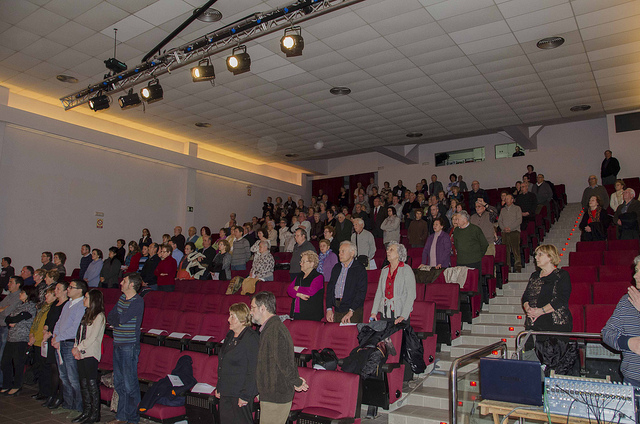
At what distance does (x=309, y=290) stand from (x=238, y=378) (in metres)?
1.64

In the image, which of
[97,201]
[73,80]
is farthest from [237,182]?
[73,80]

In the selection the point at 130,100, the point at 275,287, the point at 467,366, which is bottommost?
the point at 467,366

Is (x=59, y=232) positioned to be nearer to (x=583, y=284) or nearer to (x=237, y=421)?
Answer: (x=237, y=421)

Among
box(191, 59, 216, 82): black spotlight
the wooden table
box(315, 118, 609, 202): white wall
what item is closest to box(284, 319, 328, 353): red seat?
the wooden table

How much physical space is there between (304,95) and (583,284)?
586 centimetres

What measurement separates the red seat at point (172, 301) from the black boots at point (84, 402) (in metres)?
2.09

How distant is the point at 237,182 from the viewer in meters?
14.5

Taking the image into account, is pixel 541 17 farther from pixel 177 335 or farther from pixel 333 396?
pixel 177 335

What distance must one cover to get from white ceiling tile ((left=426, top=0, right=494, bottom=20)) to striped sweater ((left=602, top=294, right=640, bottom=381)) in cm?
440

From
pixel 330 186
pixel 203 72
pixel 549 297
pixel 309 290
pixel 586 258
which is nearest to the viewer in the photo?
pixel 549 297

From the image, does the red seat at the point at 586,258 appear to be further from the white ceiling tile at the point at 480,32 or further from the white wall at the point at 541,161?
the white wall at the point at 541,161

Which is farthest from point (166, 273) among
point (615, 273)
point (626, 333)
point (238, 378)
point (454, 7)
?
point (626, 333)

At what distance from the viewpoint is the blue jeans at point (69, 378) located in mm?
5102

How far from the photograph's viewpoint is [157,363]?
5.02 m
